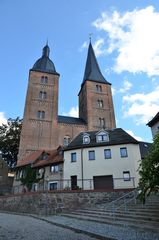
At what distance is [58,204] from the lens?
18312mm

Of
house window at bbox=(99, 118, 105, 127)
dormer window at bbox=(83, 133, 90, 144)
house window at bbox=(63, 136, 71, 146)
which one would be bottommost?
dormer window at bbox=(83, 133, 90, 144)

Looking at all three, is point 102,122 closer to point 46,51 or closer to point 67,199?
point 46,51

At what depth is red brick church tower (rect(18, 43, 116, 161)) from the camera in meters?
43.5

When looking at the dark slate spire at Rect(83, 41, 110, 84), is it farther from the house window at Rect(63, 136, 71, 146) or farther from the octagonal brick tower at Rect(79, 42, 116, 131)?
the house window at Rect(63, 136, 71, 146)

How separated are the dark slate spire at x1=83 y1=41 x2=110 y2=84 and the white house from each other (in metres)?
34.3

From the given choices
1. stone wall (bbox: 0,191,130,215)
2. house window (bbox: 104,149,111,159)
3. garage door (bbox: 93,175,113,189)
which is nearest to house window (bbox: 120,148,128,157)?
house window (bbox: 104,149,111,159)

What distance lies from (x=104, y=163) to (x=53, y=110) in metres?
27.0

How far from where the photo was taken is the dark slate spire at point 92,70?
192ft

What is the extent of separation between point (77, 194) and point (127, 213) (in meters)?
6.48

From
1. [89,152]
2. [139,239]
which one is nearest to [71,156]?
[89,152]

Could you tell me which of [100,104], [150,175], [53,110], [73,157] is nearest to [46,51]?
[53,110]

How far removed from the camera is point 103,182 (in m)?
23.7

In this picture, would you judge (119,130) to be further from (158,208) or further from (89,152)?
(158,208)

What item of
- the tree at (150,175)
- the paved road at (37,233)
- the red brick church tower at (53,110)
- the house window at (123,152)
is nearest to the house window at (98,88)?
the red brick church tower at (53,110)
